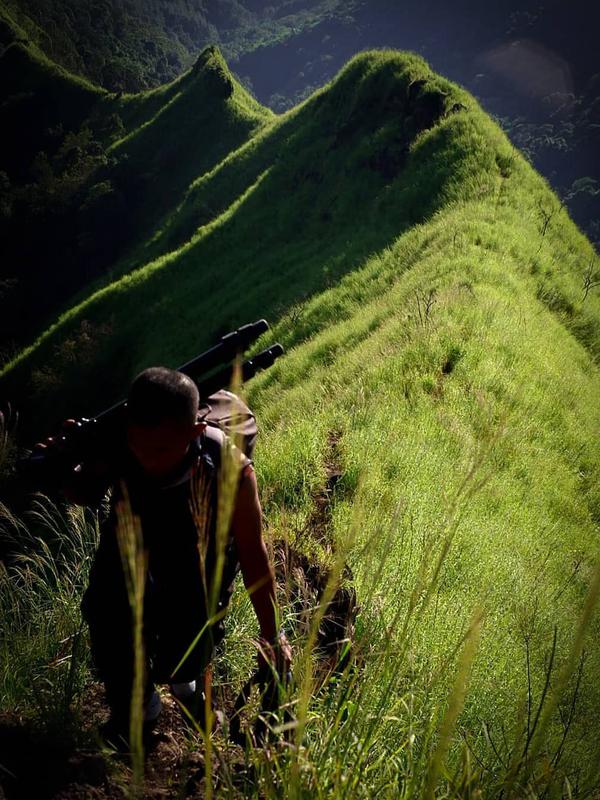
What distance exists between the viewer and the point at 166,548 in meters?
2.12

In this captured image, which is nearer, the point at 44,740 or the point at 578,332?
the point at 44,740

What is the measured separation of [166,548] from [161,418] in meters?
0.58

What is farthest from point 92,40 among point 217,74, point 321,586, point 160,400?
point 160,400

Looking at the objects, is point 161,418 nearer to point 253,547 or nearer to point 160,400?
point 160,400

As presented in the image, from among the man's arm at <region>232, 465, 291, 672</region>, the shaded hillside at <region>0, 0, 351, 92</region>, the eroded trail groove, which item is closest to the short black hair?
the man's arm at <region>232, 465, 291, 672</region>

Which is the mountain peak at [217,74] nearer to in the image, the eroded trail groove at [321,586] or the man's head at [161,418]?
the eroded trail groove at [321,586]

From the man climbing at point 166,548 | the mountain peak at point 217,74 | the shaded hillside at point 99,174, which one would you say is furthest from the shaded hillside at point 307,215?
the mountain peak at point 217,74

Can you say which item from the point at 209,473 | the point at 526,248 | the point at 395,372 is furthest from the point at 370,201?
the point at 209,473

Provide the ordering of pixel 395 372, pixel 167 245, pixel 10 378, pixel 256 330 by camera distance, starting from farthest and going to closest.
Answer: pixel 167 245 < pixel 10 378 < pixel 395 372 < pixel 256 330

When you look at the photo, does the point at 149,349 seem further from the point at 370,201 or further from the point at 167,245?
the point at 167,245

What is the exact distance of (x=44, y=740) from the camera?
2.15 meters

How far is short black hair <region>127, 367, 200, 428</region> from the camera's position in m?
1.85

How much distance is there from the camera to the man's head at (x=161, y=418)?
1852 mm

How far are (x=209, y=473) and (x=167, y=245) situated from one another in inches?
1239
